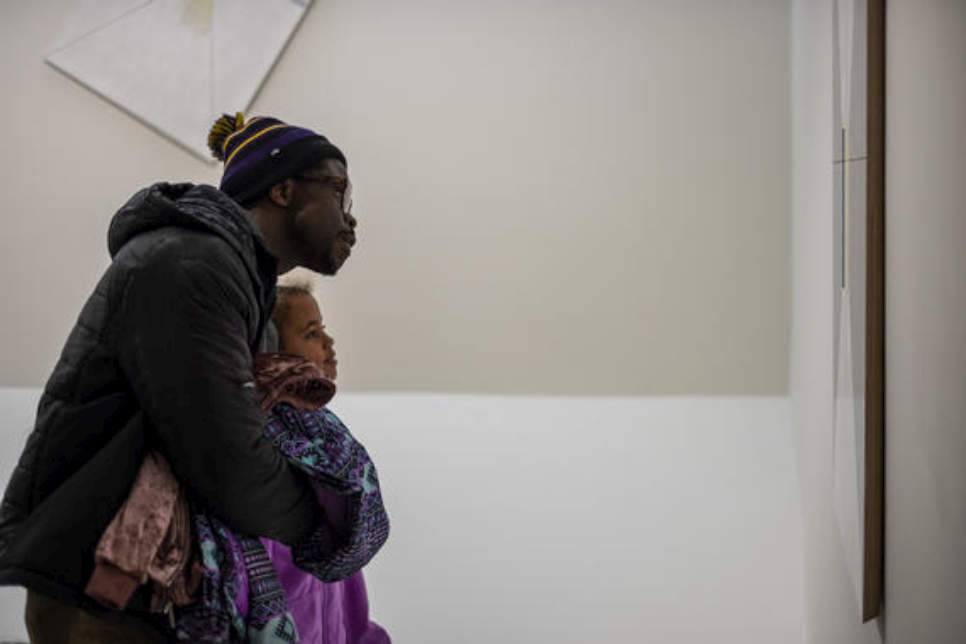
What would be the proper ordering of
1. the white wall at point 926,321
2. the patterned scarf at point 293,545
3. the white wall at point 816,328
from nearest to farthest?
the white wall at point 926,321 → the patterned scarf at point 293,545 → the white wall at point 816,328

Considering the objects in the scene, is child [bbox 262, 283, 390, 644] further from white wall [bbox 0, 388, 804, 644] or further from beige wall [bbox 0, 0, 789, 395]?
beige wall [bbox 0, 0, 789, 395]

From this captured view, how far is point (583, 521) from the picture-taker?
3.18m

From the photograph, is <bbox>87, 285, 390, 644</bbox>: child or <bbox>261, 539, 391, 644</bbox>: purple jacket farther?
<bbox>261, 539, 391, 644</bbox>: purple jacket

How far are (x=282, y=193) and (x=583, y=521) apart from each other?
1.86 meters

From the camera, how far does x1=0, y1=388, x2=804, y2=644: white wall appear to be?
9.93 feet

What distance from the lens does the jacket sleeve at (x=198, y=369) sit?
4.01ft

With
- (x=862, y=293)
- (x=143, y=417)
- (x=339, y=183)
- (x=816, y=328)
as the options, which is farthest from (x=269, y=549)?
(x=816, y=328)

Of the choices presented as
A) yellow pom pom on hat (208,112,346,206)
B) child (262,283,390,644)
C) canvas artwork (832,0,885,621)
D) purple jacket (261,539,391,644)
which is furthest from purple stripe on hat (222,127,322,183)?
canvas artwork (832,0,885,621)

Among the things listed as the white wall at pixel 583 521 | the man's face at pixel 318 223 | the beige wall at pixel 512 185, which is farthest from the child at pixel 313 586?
the beige wall at pixel 512 185

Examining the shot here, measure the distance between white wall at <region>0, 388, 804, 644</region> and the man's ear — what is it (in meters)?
1.80

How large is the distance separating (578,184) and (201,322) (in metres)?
2.28

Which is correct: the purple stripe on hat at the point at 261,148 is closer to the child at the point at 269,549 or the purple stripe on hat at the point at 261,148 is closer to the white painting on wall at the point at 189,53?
the child at the point at 269,549

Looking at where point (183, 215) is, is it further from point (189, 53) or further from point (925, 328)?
point (189, 53)

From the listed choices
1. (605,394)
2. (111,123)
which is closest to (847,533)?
(605,394)
